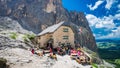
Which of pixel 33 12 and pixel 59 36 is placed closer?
pixel 59 36

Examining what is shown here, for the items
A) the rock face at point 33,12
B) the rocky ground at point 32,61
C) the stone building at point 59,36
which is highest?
the rock face at point 33,12

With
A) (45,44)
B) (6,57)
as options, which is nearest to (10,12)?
(45,44)

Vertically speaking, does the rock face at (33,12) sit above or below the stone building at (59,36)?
above

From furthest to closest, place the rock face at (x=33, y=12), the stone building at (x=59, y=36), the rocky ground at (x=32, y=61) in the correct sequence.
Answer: the rock face at (x=33, y=12)
the stone building at (x=59, y=36)
the rocky ground at (x=32, y=61)

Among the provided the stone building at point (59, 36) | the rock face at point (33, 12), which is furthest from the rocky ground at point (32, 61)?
the rock face at point (33, 12)

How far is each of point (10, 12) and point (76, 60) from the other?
4992 inches

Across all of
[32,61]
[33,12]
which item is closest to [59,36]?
[32,61]

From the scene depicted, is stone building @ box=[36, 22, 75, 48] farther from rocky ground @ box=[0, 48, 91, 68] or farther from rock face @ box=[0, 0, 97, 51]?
rock face @ box=[0, 0, 97, 51]

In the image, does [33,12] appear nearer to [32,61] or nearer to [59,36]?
[59,36]

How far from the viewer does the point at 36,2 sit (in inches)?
7279

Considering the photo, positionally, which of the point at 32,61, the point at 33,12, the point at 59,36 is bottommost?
the point at 32,61

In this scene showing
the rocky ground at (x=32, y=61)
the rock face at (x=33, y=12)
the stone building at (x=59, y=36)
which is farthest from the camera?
the rock face at (x=33, y=12)

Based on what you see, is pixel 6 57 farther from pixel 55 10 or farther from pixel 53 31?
pixel 55 10

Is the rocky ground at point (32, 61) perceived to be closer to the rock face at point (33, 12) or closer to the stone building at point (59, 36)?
the stone building at point (59, 36)
